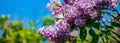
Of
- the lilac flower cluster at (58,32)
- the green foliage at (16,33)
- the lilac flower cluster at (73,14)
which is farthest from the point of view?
the green foliage at (16,33)

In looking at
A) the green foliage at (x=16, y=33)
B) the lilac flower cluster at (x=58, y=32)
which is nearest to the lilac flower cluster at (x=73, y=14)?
Result: the lilac flower cluster at (x=58, y=32)

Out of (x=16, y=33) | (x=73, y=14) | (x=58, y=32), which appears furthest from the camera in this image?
(x=16, y=33)

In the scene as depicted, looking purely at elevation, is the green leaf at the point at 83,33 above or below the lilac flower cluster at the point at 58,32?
below

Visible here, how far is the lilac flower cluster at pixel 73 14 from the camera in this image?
2.34 m

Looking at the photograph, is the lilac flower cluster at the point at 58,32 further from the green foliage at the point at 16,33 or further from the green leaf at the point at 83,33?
the green foliage at the point at 16,33

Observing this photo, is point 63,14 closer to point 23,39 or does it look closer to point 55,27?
point 55,27

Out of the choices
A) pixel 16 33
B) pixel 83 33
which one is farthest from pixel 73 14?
pixel 16 33

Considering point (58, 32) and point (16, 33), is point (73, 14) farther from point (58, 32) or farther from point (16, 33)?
point (16, 33)

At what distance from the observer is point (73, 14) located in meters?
2.36

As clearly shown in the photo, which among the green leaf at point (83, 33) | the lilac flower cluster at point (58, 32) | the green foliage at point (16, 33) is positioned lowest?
the green leaf at point (83, 33)

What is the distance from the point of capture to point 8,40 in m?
9.35

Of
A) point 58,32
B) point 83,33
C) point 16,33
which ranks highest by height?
point 16,33

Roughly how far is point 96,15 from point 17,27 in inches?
291

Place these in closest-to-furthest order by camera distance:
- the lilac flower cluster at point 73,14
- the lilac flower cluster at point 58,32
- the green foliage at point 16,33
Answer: the lilac flower cluster at point 73,14
the lilac flower cluster at point 58,32
the green foliage at point 16,33
